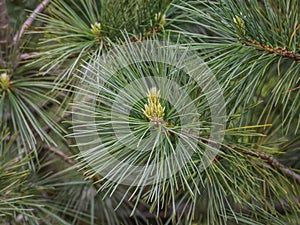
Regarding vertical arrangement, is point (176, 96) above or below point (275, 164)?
above

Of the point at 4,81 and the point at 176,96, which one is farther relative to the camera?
the point at 4,81

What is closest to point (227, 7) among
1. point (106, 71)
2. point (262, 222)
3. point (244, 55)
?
point (244, 55)

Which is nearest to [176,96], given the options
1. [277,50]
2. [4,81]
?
[277,50]

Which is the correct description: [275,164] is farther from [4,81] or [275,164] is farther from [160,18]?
[4,81]

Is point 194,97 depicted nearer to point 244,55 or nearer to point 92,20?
point 244,55

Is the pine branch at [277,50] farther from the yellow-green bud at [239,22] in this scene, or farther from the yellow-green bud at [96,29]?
the yellow-green bud at [96,29]

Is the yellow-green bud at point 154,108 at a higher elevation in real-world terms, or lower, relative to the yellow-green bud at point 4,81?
lower

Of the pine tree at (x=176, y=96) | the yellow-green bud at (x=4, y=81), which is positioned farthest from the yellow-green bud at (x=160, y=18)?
the yellow-green bud at (x=4, y=81)

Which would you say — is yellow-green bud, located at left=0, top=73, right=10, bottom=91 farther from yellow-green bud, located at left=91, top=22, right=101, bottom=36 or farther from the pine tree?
yellow-green bud, located at left=91, top=22, right=101, bottom=36

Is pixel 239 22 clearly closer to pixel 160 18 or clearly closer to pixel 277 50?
pixel 277 50

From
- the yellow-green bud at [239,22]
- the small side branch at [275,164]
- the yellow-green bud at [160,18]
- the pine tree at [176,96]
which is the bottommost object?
the small side branch at [275,164]

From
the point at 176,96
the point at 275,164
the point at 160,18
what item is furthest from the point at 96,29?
the point at 275,164
